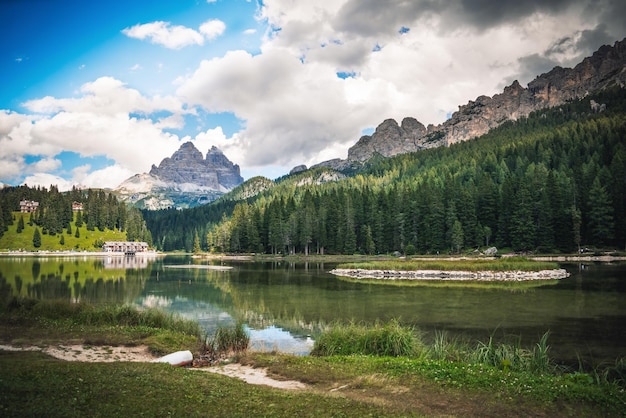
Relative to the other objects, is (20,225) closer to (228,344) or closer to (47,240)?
(47,240)

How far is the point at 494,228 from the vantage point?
113625 mm

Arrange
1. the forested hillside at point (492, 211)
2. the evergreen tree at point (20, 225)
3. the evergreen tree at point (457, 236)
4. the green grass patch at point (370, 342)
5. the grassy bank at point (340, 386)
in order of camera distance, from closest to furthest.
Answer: the grassy bank at point (340, 386) < the green grass patch at point (370, 342) < the forested hillside at point (492, 211) < the evergreen tree at point (457, 236) < the evergreen tree at point (20, 225)

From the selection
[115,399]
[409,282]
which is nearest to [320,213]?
[409,282]

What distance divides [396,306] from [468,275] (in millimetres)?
28151

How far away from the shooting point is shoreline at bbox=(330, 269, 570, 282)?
59.0 metres

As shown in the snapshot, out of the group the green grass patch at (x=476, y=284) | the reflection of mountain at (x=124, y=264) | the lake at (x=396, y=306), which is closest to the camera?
the lake at (x=396, y=306)

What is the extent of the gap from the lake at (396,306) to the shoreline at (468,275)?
3247 millimetres

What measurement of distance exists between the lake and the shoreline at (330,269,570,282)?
10.7 ft

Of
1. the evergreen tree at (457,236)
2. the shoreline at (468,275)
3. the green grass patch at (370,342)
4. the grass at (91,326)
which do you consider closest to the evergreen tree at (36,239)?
the shoreline at (468,275)

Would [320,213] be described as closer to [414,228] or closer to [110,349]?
[414,228]

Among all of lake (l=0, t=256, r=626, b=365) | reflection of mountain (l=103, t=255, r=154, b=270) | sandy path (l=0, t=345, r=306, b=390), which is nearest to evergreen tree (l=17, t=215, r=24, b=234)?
reflection of mountain (l=103, t=255, r=154, b=270)

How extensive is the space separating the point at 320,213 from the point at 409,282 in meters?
80.1

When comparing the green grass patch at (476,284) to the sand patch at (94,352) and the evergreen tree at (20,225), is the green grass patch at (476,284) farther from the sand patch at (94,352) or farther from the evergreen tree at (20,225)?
the evergreen tree at (20,225)

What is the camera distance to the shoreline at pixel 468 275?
59.0 metres
